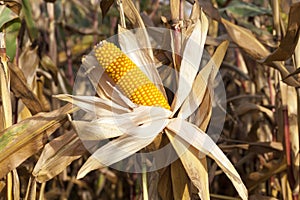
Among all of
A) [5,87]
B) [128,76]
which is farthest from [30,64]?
[128,76]

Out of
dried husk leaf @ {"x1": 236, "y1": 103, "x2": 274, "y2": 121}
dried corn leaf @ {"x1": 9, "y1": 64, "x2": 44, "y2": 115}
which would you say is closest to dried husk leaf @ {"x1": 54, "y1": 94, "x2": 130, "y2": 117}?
dried corn leaf @ {"x1": 9, "y1": 64, "x2": 44, "y2": 115}

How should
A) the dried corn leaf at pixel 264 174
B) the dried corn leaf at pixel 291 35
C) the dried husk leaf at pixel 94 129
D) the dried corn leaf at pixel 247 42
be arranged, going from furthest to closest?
the dried corn leaf at pixel 264 174 < the dried corn leaf at pixel 247 42 < the dried corn leaf at pixel 291 35 < the dried husk leaf at pixel 94 129

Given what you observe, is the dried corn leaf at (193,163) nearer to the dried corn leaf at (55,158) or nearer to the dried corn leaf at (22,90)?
the dried corn leaf at (55,158)

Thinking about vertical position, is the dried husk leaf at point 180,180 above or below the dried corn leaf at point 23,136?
below

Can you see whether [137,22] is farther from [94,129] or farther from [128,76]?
[94,129]

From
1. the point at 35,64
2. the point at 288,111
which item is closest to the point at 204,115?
the point at 288,111

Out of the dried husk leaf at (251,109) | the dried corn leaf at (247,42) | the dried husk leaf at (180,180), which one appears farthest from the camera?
the dried husk leaf at (251,109)

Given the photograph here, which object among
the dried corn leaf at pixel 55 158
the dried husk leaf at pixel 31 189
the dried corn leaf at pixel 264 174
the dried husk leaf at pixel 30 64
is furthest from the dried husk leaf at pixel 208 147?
the dried husk leaf at pixel 30 64
